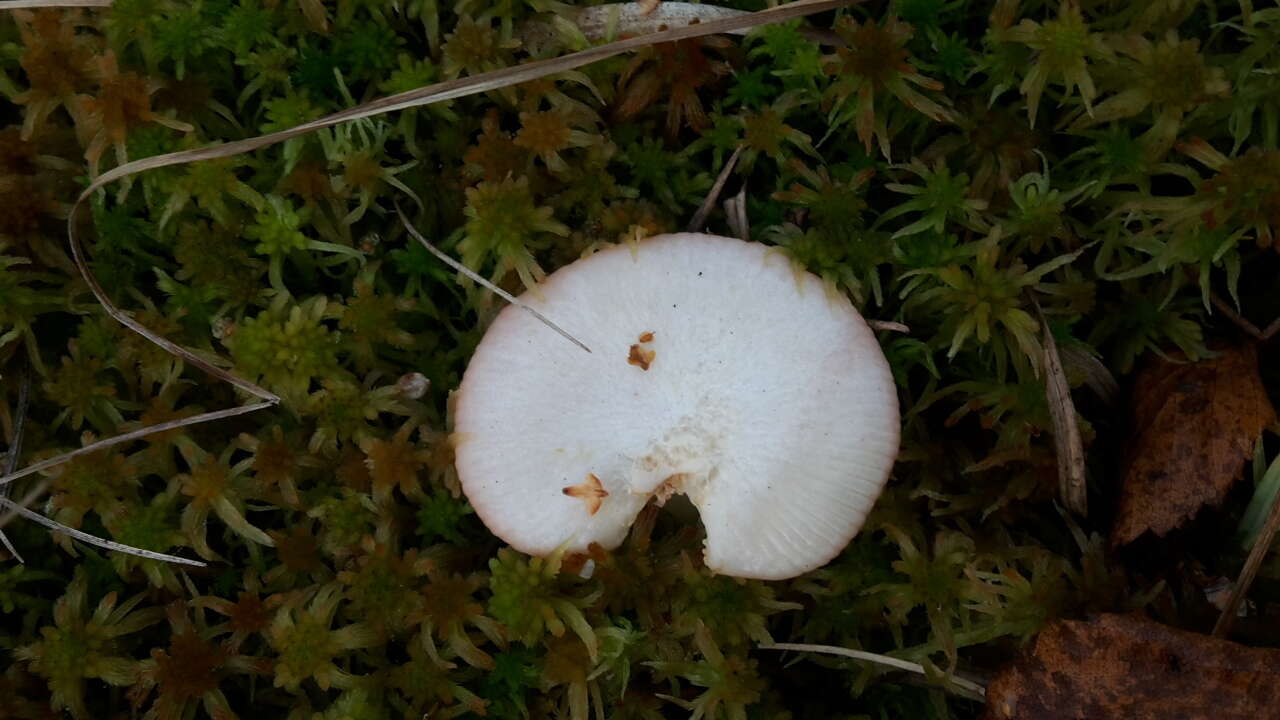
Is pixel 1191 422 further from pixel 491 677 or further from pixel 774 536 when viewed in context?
pixel 491 677

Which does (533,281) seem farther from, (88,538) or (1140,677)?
(1140,677)

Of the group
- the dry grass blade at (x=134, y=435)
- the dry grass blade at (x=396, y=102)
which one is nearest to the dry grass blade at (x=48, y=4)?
the dry grass blade at (x=396, y=102)

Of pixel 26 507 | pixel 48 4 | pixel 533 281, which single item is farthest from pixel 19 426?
pixel 533 281

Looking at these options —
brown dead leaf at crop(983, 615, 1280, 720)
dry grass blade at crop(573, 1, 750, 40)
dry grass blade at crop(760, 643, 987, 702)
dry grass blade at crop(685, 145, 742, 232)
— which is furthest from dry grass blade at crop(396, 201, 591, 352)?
brown dead leaf at crop(983, 615, 1280, 720)

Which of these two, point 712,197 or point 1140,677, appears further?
point 712,197

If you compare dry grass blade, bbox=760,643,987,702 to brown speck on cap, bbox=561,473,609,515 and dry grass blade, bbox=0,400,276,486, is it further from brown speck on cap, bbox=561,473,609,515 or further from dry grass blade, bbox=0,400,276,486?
dry grass blade, bbox=0,400,276,486

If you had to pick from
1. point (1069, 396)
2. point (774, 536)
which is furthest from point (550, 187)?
point (1069, 396)
